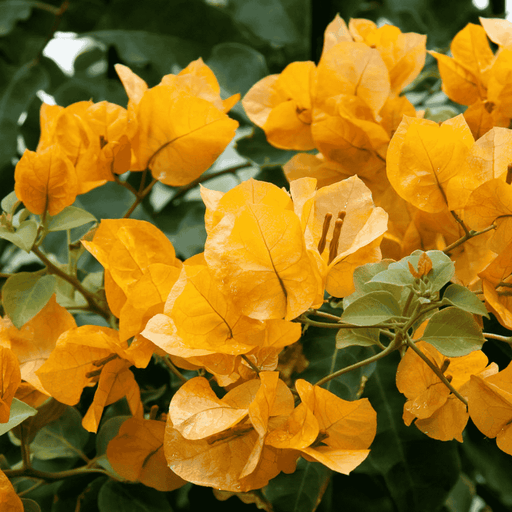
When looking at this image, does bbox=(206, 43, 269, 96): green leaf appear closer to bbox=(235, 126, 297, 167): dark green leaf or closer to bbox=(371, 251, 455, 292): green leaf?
bbox=(235, 126, 297, 167): dark green leaf

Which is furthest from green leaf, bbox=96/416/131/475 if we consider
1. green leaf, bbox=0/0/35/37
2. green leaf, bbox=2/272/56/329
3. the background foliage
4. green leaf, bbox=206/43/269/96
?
green leaf, bbox=0/0/35/37

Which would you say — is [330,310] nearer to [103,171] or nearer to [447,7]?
[103,171]

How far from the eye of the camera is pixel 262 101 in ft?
1.62

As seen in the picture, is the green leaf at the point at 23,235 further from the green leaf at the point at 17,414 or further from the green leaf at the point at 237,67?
the green leaf at the point at 237,67

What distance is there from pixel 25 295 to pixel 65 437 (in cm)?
15

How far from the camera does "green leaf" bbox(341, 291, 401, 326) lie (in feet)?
0.92

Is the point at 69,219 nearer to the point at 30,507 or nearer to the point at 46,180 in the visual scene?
the point at 46,180

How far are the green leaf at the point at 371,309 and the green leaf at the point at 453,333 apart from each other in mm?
22

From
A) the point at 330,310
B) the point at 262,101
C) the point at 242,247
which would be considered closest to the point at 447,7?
the point at 262,101

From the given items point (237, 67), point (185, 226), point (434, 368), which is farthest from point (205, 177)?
point (434, 368)

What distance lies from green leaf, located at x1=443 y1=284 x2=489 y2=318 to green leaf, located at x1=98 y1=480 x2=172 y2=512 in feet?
0.89

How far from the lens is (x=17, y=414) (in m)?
0.33

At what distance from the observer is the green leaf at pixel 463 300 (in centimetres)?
28

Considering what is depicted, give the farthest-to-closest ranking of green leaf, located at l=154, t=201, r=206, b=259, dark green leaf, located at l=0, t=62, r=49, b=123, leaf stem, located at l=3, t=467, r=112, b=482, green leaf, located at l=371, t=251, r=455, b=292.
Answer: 1. dark green leaf, located at l=0, t=62, r=49, b=123
2. green leaf, located at l=154, t=201, r=206, b=259
3. leaf stem, located at l=3, t=467, r=112, b=482
4. green leaf, located at l=371, t=251, r=455, b=292
